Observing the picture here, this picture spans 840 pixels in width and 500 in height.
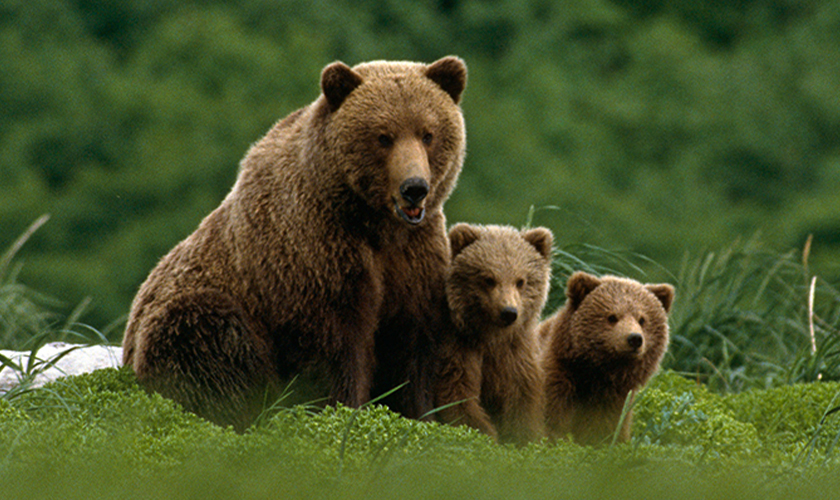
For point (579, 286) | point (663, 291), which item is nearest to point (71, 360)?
point (579, 286)

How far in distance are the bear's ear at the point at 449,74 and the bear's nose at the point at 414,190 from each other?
1.88 feet

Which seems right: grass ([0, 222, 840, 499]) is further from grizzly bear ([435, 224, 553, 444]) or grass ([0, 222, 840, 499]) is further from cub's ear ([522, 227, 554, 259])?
cub's ear ([522, 227, 554, 259])

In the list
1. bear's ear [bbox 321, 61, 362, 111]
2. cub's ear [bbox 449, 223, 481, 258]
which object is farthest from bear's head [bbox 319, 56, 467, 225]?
cub's ear [bbox 449, 223, 481, 258]

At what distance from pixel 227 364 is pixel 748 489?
2161 mm

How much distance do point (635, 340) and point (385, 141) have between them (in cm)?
134

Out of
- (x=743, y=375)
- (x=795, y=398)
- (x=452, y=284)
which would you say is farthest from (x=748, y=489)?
(x=743, y=375)

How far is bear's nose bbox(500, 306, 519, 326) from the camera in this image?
13.4 feet

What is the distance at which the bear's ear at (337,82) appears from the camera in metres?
4.03

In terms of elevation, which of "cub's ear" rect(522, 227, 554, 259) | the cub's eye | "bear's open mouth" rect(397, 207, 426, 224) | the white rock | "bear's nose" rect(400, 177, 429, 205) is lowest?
the white rock

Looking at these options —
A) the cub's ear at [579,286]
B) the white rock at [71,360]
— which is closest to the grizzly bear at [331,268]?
the cub's ear at [579,286]

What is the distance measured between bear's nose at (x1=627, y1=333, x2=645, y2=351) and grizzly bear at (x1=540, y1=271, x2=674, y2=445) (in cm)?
11

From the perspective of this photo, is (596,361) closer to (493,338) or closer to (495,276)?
(493,338)

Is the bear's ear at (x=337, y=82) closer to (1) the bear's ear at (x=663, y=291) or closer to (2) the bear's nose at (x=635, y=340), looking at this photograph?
(2) the bear's nose at (x=635, y=340)

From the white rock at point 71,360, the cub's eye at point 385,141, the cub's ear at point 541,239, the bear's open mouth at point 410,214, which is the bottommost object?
the white rock at point 71,360
